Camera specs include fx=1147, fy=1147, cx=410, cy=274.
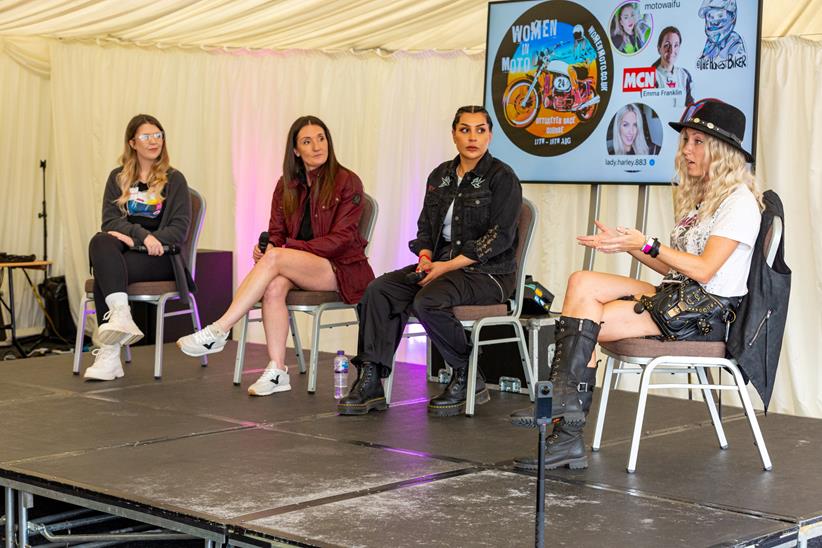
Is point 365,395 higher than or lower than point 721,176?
lower

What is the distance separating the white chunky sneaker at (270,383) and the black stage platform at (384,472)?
0.07 meters

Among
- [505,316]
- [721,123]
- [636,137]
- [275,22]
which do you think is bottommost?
[505,316]

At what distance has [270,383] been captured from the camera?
4.73 m

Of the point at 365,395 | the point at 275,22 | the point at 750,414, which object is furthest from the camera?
the point at 275,22

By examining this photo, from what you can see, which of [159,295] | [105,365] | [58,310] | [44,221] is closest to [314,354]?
[159,295]

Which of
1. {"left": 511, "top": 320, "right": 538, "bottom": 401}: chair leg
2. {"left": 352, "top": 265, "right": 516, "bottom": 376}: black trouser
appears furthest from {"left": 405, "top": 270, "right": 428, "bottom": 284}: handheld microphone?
{"left": 511, "top": 320, "right": 538, "bottom": 401}: chair leg

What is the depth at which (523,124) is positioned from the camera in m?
5.40

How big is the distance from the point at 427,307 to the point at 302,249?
2.71 feet

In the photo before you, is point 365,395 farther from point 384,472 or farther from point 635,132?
point 635,132

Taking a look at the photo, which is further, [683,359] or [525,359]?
[525,359]

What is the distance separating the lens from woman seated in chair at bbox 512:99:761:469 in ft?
11.1

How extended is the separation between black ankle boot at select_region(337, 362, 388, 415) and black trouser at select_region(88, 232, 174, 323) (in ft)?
4.12

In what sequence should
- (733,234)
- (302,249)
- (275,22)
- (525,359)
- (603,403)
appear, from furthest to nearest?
(275,22) → (302,249) → (525,359) → (603,403) → (733,234)

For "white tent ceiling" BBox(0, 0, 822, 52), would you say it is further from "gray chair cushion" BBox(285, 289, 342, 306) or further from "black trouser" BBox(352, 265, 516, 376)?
"black trouser" BBox(352, 265, 516, 376)
